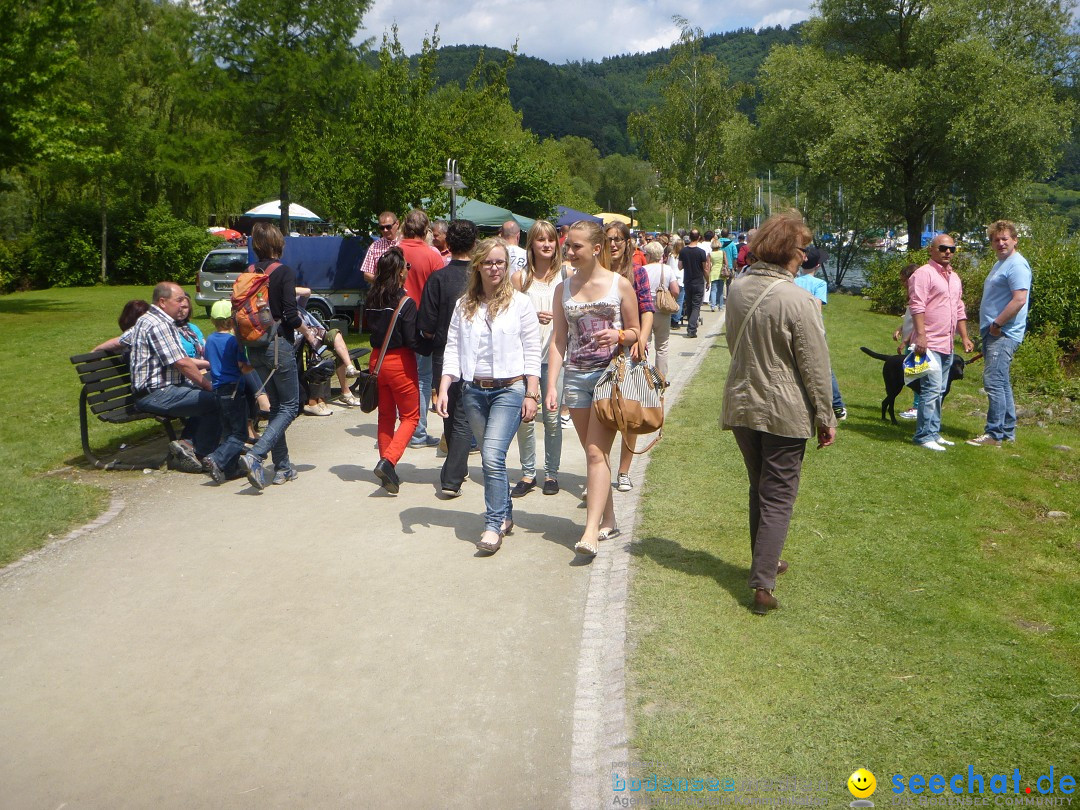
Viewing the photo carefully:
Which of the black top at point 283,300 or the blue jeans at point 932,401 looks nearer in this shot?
the black top at point 283,300

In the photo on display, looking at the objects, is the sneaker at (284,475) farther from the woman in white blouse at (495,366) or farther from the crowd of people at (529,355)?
the woman in white blouse at (495,366)

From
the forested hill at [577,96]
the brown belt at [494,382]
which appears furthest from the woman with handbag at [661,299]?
the forested hill at [577,96]

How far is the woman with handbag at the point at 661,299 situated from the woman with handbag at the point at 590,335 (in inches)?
143

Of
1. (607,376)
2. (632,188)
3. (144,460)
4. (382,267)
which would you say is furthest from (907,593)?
(632,188)

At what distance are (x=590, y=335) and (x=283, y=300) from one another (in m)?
2.95

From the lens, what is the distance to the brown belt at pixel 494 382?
614 centimetres

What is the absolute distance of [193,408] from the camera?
7.96 meters

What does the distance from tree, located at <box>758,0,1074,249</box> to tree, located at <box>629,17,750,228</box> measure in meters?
15.2

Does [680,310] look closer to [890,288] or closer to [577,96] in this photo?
[890,288]

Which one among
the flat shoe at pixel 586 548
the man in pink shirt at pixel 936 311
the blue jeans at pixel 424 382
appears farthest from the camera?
the blue jeans at pixel 424 382

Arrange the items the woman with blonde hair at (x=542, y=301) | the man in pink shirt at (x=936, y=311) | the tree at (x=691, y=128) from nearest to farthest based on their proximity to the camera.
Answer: the woman with blonde hair at (x=542, y=301)
the man in pink shirt at (x=936, y=311)
the tree at (x=691, y=128)

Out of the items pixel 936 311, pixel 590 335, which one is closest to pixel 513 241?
pixel 590 335

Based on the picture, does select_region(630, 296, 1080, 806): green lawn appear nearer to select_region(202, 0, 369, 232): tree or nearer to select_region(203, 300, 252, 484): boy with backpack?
select_region(203, 300, 252, 484): boy with backpack

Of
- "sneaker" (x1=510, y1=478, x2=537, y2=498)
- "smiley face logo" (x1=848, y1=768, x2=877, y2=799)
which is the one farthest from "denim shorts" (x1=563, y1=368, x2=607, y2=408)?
"smiley face logo" (x1=848, y1=768, x2=877, y2=799)
